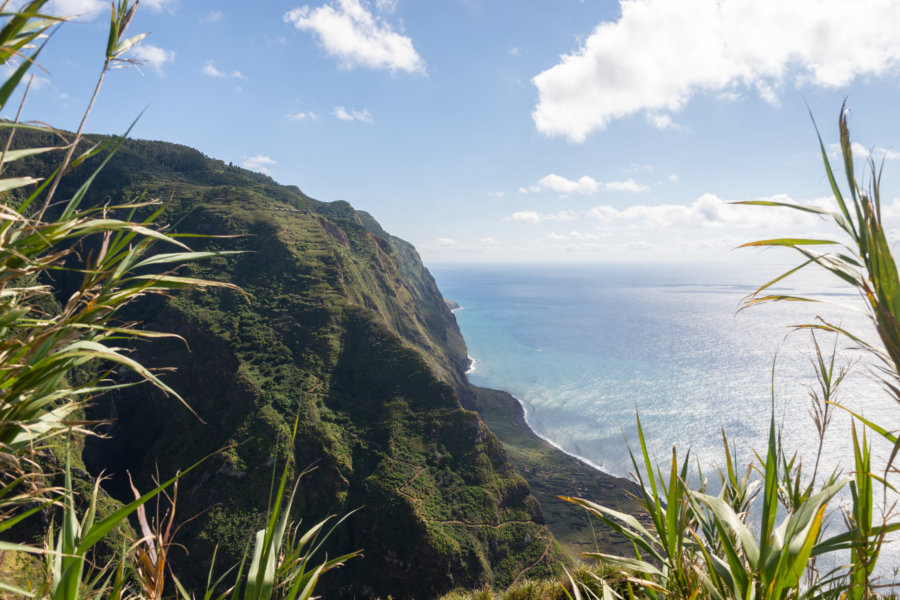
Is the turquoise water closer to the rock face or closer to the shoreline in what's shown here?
the shoreline

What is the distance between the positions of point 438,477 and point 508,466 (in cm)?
626

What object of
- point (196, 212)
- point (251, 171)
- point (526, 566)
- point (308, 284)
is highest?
point (251, 171)

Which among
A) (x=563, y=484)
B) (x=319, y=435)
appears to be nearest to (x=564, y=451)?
(x=563, y=484)

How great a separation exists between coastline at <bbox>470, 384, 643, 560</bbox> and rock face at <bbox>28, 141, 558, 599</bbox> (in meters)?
8.01

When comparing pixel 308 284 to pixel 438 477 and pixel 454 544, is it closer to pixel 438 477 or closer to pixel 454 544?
pixel 438 477

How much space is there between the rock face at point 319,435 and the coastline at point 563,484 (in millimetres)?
8007

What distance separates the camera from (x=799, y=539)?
71.0 inches

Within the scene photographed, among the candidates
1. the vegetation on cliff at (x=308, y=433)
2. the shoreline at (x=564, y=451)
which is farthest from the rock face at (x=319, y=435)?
the shoreline at (x=564, y=451)

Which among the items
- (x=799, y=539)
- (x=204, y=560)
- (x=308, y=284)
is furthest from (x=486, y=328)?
(x=799, y=539)

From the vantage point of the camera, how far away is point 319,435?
30.6 m

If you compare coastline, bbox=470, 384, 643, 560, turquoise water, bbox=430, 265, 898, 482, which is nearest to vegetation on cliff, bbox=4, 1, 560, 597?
coastline, bbox=470, 384, 643, 560

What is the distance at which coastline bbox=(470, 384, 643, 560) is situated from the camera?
3869cm

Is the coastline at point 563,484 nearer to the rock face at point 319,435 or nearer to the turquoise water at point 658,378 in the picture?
the turquoise water at point 658,378

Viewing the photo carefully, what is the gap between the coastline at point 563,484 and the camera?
38.7 metres
